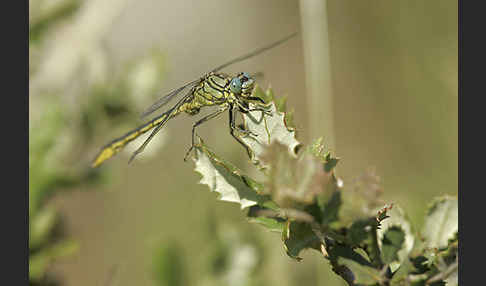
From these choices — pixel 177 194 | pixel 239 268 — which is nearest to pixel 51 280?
pixel 239 268

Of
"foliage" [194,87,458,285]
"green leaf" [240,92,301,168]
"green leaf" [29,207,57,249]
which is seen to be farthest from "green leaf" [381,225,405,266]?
"green leaf" [29,207,57,249]

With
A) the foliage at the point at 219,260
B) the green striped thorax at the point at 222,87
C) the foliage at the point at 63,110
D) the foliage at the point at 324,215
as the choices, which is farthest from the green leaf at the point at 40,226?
the foliage at the point at 324,215

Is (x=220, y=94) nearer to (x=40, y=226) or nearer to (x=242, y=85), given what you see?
(x=242, y=85)

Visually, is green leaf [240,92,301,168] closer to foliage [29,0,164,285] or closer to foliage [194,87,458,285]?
foliage [194,87,458,285]

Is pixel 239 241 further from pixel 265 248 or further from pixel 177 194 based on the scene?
pixel 177 194

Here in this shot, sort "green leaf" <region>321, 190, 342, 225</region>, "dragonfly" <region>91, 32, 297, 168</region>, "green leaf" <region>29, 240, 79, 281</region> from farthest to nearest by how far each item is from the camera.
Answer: "green leaf" <region>29, 240, 79, 281</region>
"dragonfly" <region>91, 32, 297, 168</region>
"green leaf" <region>321, 190, 342, 225</region>

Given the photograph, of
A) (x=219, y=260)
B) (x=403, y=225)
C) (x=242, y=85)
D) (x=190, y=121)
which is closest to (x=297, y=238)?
(x=403, y=225)
